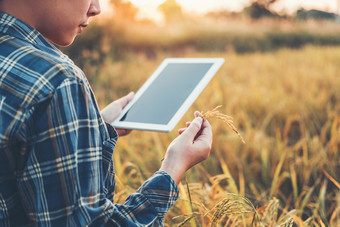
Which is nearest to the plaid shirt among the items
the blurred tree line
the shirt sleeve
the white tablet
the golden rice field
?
the shirt sleeve

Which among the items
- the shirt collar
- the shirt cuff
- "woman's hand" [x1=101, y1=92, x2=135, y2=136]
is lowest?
"woman's hand" [x1=101, y1=92, x2=135, y2=136]

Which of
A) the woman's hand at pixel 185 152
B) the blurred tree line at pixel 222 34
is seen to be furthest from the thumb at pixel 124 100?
the blurred tree line at pixel 222 34

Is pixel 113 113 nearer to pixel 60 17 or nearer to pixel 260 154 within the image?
pixel 60 17

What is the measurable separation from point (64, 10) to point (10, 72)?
6.6 inches

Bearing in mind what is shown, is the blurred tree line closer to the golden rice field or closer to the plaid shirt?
the golden rice field

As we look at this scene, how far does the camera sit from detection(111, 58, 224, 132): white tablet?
985 mm

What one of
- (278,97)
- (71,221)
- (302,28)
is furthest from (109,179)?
(302,28)

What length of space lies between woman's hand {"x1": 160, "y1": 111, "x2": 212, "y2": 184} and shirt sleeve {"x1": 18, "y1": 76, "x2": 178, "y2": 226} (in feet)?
0.60

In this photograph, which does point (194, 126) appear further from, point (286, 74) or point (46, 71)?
point (286, 74)

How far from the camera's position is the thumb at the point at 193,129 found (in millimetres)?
834

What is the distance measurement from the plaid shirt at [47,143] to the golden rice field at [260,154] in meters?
0.42

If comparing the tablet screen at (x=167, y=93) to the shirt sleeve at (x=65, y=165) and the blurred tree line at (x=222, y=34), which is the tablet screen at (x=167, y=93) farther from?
the blurred tree line at (x=222, y=34)

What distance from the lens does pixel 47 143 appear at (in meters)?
0.60

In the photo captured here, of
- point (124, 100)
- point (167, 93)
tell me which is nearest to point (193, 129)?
point (167, 93)
